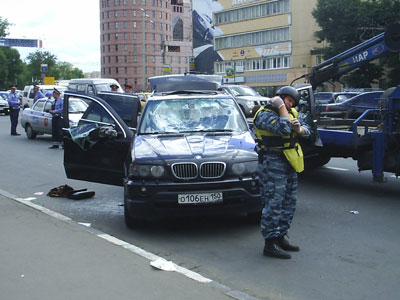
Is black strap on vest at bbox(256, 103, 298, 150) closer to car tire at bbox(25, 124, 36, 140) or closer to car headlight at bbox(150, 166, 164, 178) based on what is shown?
car headlight at bbox(150, 166, 164, 178)

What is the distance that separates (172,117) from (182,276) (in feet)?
10.6

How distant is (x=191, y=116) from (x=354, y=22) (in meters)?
53.5

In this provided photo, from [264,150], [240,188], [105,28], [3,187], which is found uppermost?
[105,28]

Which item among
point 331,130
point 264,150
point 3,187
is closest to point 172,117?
point 264,150

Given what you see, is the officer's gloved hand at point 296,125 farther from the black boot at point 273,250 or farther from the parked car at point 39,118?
the parked car at point 39,118

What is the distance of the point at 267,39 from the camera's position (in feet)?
266

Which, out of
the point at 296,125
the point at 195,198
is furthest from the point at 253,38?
the point at 296,125

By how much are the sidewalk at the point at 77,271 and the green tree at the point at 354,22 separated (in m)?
50.3

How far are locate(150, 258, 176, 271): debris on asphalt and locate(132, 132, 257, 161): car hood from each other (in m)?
1.48

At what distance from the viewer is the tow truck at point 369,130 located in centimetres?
800

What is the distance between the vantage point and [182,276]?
191 inches

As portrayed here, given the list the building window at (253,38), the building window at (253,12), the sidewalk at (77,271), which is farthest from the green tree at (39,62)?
the sidewalk at (77,271)

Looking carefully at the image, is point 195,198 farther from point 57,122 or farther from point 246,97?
point 246,97

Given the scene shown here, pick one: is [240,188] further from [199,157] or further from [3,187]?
[3,187]
